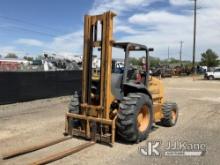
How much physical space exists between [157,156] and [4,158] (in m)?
3.17

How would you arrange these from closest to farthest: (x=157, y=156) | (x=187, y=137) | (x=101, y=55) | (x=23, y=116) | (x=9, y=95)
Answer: (x=157, y=156) < (x=101, y=55) < (x=187, y=137) < (x=23, y=116) < (x=9, y=95)

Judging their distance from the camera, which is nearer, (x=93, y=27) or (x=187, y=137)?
(x=93, y=27)

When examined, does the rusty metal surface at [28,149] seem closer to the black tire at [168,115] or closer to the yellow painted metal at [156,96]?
the yellow painted metal at [156,96]

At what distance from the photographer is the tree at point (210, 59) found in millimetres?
81750

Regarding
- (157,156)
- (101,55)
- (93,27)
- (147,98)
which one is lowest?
(157,156)

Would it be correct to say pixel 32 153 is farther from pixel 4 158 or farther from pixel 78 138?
pixel 78 138

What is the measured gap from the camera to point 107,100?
8.21 metres

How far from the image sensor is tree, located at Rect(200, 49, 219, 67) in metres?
81.8

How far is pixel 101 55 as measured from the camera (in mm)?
8242

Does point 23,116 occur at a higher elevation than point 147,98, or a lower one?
lower

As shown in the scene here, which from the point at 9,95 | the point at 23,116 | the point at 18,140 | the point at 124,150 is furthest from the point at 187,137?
the point at 9,95

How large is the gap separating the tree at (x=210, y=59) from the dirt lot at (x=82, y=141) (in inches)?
2732

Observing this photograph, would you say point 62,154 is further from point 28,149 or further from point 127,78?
point 127,78

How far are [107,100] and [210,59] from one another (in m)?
77.7
